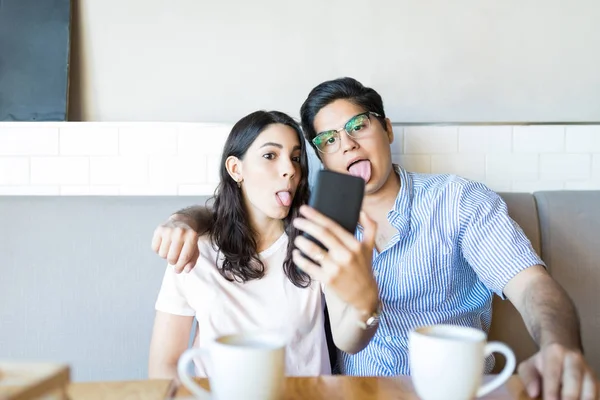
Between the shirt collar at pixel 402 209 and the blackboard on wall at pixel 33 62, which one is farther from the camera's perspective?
the blackboard on wall at pixel 33 62

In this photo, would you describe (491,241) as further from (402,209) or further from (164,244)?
(164,244)

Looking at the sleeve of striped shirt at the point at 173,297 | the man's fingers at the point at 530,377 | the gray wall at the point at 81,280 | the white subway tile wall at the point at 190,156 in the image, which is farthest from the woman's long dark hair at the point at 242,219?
the man's fingers at the point at 530,377

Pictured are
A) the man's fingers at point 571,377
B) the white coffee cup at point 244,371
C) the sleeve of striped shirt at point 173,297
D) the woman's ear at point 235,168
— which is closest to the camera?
the white coffee cup at point 244,371

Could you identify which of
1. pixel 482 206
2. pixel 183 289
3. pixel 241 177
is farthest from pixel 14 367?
pixel 482 206

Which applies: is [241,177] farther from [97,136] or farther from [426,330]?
[426,330]

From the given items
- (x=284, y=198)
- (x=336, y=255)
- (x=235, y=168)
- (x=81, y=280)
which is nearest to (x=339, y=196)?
(x=336, y=255)

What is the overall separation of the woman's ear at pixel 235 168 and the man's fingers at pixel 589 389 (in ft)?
2.98

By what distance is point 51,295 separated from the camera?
4.78ft

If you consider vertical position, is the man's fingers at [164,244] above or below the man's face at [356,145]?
below

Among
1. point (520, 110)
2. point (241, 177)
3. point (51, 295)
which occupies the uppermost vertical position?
point (520, 110)

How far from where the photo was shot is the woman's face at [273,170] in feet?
4.39

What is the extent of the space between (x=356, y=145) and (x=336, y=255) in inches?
24.5

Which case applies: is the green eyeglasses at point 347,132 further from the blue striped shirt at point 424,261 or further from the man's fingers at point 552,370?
the man's fingers at point 552,370

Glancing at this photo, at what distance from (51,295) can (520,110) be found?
1513mm
